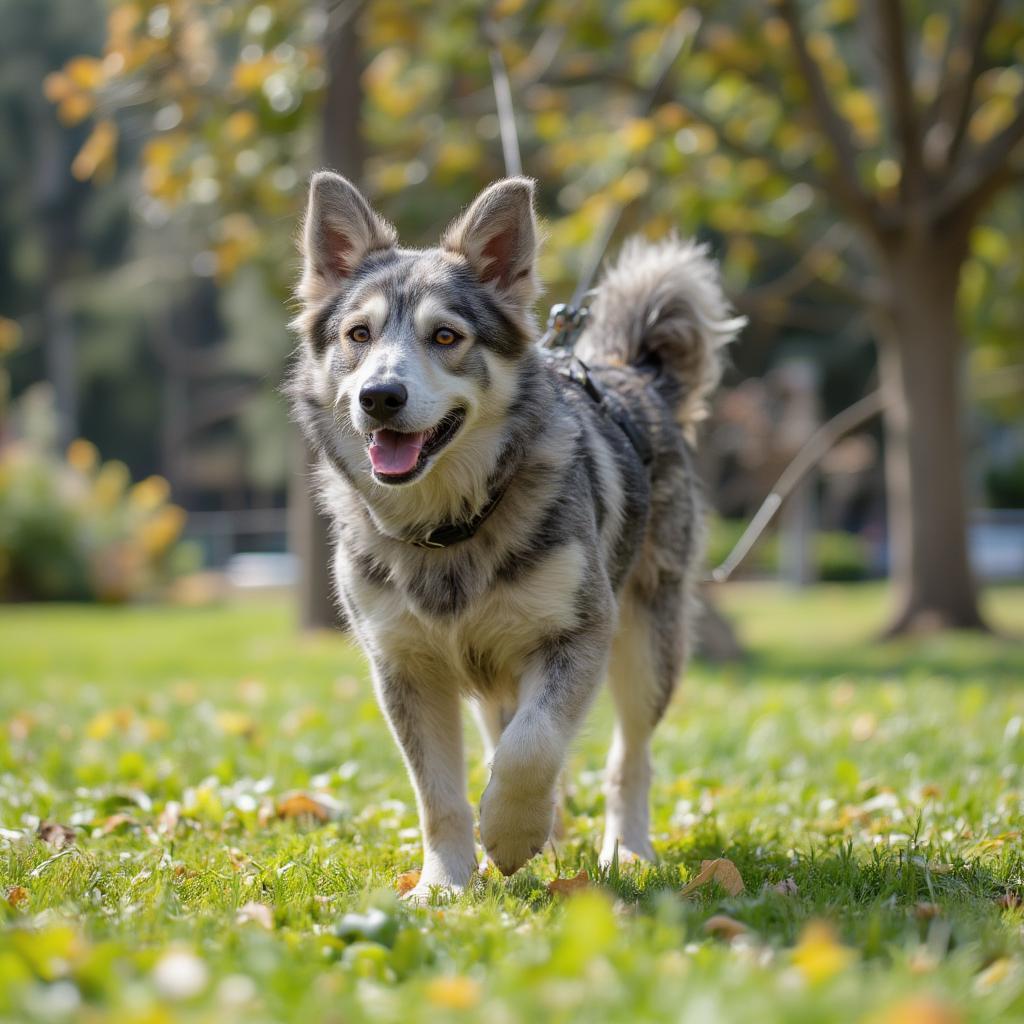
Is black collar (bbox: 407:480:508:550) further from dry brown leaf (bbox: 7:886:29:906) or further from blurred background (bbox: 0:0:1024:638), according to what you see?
blurred background (bbox: 0:0:1024:638)

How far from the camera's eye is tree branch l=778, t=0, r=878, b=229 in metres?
11.0

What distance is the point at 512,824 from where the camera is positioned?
340cm

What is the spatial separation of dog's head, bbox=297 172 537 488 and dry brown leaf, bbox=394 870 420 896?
118 cm

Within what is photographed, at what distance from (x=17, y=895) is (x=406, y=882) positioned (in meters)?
1.09

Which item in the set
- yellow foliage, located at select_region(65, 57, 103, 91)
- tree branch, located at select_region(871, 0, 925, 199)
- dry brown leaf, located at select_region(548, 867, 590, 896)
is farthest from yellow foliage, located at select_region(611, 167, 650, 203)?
dry brown leaf, located at select_region(548, 867, 590, 896)

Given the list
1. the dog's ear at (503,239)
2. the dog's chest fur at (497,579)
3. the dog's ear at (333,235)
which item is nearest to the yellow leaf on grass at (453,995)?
the dog's chest fur at (497,579)

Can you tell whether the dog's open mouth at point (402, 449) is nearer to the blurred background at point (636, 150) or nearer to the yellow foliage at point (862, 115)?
the blurred background at point (636, 150)

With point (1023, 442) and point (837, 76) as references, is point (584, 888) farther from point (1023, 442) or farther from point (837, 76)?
point (1023, 442)

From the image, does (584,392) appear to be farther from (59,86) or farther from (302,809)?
(59,86)

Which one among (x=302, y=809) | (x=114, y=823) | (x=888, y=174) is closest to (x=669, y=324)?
(x=302, y=809)

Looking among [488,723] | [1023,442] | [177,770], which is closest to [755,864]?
[488,723]

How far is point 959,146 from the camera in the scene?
12.6 meters

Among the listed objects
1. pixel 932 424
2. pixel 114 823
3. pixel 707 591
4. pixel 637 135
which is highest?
pixel 637 135

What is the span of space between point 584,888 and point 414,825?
57.7 inches
